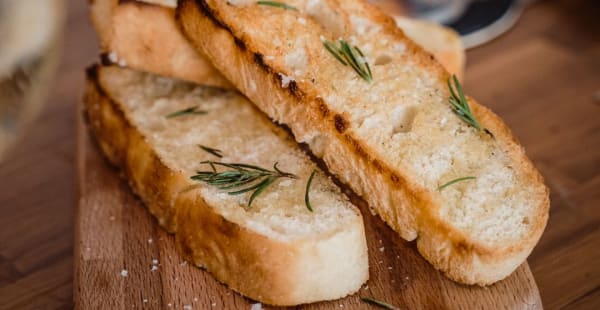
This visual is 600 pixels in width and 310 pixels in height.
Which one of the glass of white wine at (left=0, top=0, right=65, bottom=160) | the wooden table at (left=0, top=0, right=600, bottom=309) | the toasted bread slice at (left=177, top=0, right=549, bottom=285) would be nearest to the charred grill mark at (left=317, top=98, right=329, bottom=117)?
the toasted bread slice at (left=177, top=0, right=549, bottom=285)

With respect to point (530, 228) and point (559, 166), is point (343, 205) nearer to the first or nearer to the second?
point (530, 228)

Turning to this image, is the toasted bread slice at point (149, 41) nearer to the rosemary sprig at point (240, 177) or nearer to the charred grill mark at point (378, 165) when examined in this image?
the rosemary sprig at point (240, 177)

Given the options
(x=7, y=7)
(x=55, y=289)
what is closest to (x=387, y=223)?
(x=55, y=289)

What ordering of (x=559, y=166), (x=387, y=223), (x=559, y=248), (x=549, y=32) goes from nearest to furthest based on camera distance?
(x=387, y=223) < (x=559, y=248) < (x=559, y=166) < (x=549, y=32)

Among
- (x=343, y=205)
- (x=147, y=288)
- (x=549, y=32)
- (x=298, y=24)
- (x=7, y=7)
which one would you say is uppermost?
(x=7, y=7)

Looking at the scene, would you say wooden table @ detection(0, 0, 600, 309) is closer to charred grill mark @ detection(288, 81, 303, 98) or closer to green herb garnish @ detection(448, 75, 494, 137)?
green herb garnish @ detection(448, 75, 494, 137)

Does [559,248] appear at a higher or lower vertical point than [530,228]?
lower
